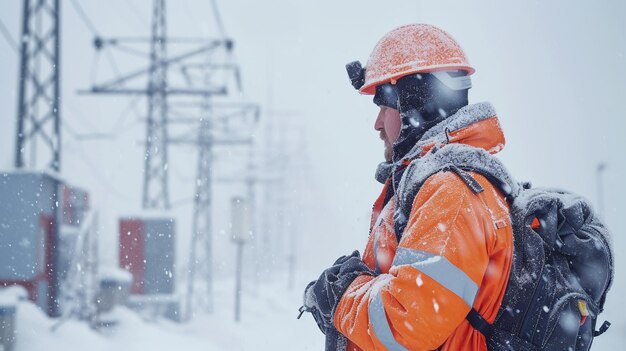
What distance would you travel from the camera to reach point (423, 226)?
77.2 inches

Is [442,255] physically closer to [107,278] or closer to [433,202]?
[433,202]

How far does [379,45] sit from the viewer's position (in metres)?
2.50

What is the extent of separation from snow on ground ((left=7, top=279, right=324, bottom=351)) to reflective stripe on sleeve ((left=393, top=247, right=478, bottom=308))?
7.37 m

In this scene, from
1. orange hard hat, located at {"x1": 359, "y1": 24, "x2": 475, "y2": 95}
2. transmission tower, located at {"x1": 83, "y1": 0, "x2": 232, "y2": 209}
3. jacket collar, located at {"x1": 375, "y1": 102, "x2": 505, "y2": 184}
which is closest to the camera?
jacket collar, located at {"x1": 375, "y1": 102, "x2": 505, "y2": 184}

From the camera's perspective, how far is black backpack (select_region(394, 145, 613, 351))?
6.40 ft

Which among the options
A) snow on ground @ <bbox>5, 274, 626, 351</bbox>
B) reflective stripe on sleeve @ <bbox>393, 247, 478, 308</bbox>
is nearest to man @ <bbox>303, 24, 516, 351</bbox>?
reflective stripe on sleeve @ <bbox>393, 247, 478, 308</bbox>

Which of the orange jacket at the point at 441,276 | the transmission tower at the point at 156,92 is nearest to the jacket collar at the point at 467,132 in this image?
the orange jacket at the point at 441,276

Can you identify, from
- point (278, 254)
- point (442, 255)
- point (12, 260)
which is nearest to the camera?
point (442, 255)

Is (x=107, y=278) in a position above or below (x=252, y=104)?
below

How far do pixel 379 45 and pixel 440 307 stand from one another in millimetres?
1073

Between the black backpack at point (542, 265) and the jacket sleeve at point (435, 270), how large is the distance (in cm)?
9

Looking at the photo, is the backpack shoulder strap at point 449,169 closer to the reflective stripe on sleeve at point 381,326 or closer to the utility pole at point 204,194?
the reflective stripe on sleeve at point 381,326

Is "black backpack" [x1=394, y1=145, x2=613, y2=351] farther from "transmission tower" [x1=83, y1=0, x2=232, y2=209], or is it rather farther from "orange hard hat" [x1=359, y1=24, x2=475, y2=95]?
"transmission tower" [x1=83, y1=0, x2=232, y2=209]

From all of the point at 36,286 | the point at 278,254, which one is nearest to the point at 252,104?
the point at 36,286
